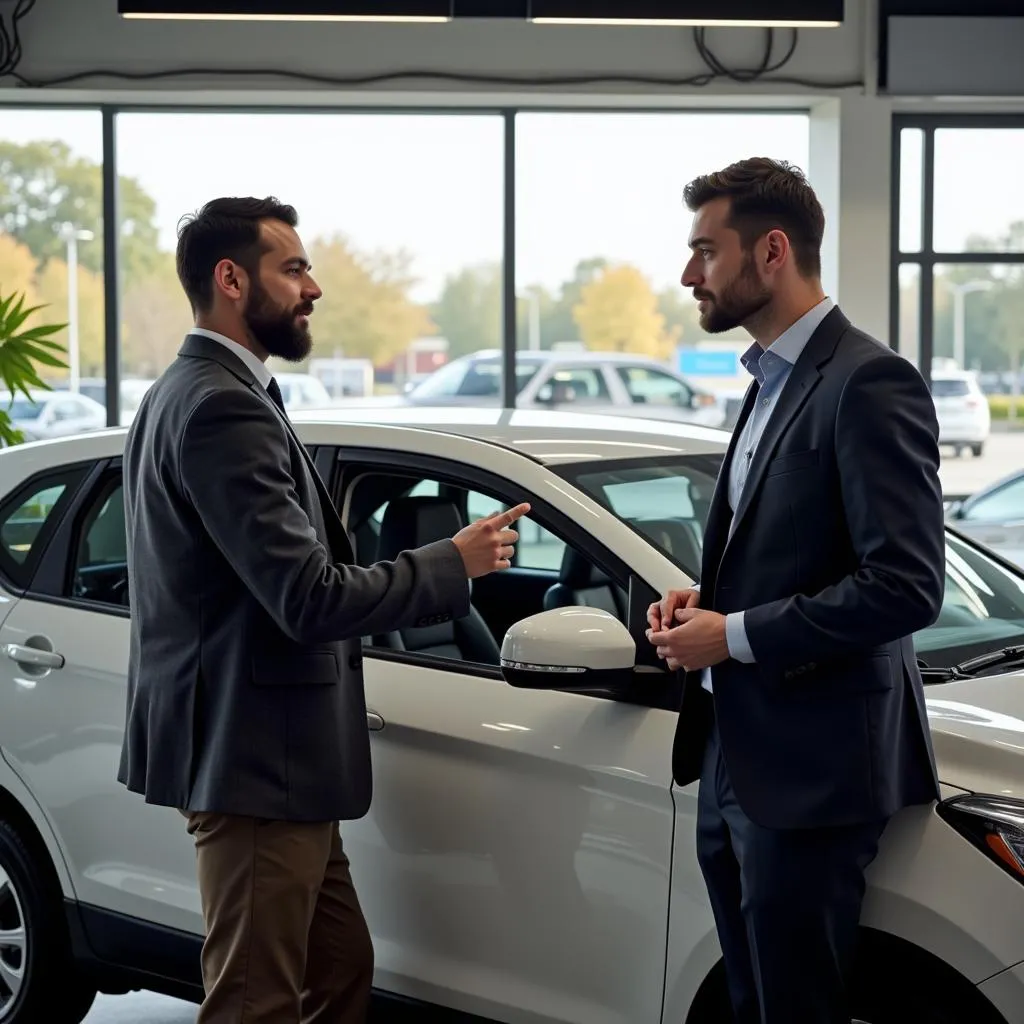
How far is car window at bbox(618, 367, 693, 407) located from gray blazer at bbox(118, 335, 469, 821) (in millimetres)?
5457

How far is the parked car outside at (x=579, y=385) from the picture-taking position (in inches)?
299

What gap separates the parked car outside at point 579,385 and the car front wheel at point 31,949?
15.9 ft

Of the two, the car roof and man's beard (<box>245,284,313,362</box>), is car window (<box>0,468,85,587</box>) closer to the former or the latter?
the car roof

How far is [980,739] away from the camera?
76.5 inches

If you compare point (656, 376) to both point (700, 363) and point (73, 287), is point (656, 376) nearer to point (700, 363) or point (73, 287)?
point (700, 363)

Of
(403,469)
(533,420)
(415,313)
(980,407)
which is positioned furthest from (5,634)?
(980,407)

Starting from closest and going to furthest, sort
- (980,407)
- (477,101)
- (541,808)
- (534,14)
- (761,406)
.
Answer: (761,406)
(541,808)
(534,14)
(477,101)
(980,407)

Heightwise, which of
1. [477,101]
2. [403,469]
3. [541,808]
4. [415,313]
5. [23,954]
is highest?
[477,101]

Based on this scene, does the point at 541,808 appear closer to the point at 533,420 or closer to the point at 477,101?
the point at 533,420

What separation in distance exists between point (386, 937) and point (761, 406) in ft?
3.62

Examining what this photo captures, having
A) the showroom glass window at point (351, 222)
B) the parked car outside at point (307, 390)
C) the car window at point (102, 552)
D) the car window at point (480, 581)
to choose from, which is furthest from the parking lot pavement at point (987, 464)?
the car window at point (102, 552)

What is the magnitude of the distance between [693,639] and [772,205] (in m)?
0.57

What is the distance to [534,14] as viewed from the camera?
576 cm

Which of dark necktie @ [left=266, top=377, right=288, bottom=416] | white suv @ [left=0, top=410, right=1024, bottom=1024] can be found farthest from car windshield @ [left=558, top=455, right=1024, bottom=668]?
dark necktie @ [left=266, top=377, right=288, bottom=416]
